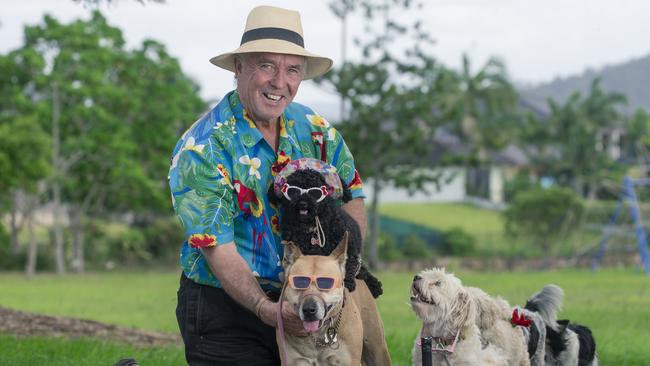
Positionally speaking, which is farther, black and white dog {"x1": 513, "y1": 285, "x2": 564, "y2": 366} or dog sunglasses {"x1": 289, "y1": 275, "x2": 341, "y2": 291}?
black and white dog {"x1": 513, "y1": 285, "x2": 564, "y2": 366}

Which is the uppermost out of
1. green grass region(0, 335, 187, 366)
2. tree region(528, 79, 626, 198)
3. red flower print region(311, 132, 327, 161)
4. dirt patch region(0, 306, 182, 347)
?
tree region(528, 79, 626, 198)

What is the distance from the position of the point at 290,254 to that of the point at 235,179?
76cm

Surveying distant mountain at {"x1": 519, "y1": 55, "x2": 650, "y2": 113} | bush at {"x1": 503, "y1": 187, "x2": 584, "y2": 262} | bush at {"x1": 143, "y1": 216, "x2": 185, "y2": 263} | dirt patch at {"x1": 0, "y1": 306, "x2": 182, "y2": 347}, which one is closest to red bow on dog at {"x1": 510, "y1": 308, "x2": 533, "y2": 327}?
dirt patch at {"x1": 0, "y1": 306, "x2": 182, "y2": 347}

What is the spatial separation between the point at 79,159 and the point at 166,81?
25.1 ft

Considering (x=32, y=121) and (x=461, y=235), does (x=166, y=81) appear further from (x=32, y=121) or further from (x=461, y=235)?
(x=461, y=235)

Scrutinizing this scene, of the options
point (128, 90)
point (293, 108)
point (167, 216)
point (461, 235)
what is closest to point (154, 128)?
point (128, 90)

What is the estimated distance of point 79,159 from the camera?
55625mm

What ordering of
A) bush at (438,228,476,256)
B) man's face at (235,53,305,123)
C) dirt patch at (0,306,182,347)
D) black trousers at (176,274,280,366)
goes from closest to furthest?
man's face at (235,53,305,123), black trousers at (176,274,280,366), dirt patch at (0,306,182,347), bush at (438,228,476,256)

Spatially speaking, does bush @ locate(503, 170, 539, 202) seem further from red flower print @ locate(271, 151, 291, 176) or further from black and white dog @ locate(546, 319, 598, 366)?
red flower print @ locate(271, 151, 291, 176)

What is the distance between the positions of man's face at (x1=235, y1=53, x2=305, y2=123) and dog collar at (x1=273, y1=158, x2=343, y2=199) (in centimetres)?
35

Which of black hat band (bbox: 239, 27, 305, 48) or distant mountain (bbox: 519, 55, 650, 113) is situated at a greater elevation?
distant mountain (bbox: 519, 55, 650, 113)

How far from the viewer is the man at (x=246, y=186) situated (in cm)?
630

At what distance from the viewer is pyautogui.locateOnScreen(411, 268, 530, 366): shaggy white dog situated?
724 centimetres

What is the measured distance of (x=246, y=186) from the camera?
6.60 m
